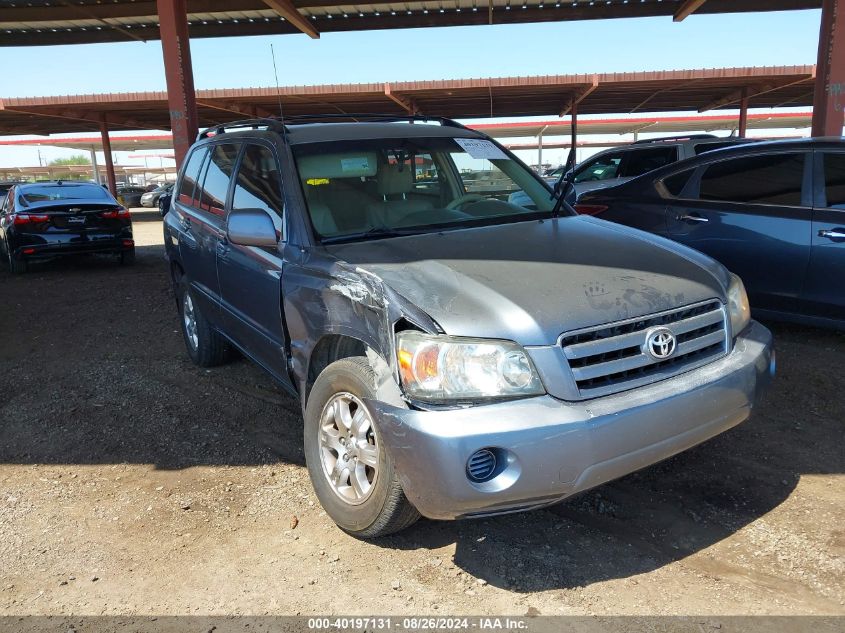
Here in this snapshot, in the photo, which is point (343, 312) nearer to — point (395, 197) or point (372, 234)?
point (372, 234)

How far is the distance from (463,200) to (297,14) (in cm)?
891

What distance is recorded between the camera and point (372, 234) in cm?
330

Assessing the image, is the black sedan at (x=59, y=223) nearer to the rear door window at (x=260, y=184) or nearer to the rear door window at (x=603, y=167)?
the rear door window at (x=603, y=167)

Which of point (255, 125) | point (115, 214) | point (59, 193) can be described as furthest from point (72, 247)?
point (255, 125)

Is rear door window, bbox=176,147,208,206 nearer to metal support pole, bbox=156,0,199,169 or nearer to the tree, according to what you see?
metal support pole, bbox=156,0,199,169

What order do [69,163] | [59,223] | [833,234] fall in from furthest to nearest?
[69,163] → [59,223] → [833,234]

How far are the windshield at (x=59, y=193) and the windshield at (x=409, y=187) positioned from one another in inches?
367

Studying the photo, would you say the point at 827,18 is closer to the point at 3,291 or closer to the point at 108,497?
the point at 108,497

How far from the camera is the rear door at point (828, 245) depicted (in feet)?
15.7

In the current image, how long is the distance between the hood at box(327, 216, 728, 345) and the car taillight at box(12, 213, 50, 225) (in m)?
9.52

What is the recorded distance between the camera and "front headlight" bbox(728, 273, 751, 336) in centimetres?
295

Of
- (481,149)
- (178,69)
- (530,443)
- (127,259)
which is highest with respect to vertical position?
(178,69)

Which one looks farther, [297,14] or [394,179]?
[297,14]

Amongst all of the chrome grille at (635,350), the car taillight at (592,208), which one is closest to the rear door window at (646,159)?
the car taillight at (592,208)
